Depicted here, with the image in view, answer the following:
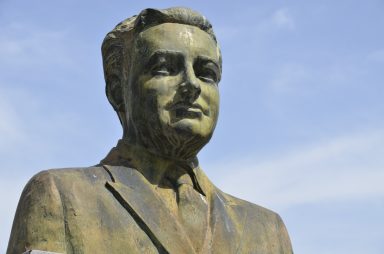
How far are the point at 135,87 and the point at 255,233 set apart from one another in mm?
1641

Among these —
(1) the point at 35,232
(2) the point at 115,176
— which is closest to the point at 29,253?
(1) the point at 35,232

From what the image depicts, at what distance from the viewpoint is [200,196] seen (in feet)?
38.9

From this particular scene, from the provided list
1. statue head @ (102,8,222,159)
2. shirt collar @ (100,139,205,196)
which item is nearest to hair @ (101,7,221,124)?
statue head @ (102,8,222,159)

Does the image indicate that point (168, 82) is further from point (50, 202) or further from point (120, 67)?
point (50, 202)

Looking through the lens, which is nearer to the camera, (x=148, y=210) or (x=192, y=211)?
(x=148, y=210)

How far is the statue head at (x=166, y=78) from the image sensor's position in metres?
11.6

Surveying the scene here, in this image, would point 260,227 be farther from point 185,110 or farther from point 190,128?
point 185,110

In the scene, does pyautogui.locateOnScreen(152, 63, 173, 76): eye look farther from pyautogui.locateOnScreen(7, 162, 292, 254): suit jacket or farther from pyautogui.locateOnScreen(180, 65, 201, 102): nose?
pyautogui.locateOnScreen(7, 162, 292, 254): suit jacket

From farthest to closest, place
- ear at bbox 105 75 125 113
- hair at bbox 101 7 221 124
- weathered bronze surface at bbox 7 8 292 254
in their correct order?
ear at bbox 105 75 125 113, hair at bbox 101 7 221 124, weathered bronze surface at bbox 7 8 292 254

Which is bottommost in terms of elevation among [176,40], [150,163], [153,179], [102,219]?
[102,219]

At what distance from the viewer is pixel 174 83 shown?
11.7 m

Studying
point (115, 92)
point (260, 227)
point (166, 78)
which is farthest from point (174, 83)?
point (260, 227)

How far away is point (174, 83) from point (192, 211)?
1.08m

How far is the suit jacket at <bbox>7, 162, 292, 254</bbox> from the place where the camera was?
36.2 ft
